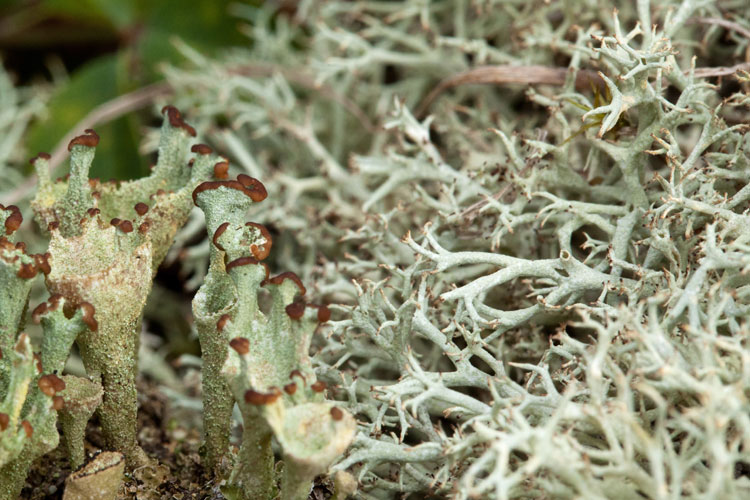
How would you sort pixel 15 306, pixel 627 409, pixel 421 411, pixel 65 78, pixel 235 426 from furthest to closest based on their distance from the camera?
pixel 65 78, pixel 235 426, pixel 421 411, pixel 15 306, pixel 627 409

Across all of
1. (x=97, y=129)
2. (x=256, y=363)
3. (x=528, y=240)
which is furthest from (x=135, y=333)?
(x=97, y=129)

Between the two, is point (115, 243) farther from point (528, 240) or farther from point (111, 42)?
point (111, 42)

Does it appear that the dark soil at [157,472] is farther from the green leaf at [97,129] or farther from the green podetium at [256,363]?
the green leaf at [97,129]

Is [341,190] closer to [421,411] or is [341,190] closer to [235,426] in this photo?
[235,426]

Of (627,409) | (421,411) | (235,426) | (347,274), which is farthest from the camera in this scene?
(347,274)

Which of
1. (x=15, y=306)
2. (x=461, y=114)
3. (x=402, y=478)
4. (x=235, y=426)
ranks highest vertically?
(x=15, y=306)

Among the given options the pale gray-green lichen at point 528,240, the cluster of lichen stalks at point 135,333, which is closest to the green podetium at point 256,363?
the cluster of lichen stalks at point 135,333

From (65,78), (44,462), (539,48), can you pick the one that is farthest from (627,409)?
(65,78)
